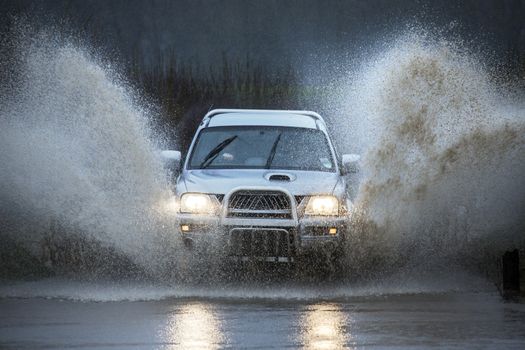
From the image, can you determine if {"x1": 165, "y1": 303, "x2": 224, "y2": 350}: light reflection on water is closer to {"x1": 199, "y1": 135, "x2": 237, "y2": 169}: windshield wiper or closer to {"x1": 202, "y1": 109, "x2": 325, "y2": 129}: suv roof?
{"x1": 199, "y1": 135, "x2": 237, "y2": 169}: windshield wiper

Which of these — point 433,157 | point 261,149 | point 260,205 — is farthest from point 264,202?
point 433,157

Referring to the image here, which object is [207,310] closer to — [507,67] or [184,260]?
[184,260]

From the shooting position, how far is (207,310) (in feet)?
43.1

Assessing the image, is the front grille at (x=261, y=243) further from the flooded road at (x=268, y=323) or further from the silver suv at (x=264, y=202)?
the flooded road at (x=268, y=323)

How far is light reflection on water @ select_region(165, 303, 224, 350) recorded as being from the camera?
10906mm

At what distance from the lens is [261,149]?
17.0 meters

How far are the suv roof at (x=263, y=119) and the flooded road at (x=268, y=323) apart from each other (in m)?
3.70

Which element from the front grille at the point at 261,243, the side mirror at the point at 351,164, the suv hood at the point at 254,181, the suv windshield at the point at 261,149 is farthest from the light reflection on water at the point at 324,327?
the suv windshield at the point at 261,149

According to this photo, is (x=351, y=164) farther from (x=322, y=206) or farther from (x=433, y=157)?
(x=433, y=157)

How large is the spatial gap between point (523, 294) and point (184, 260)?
135 inches

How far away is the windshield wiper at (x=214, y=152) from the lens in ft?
55.1

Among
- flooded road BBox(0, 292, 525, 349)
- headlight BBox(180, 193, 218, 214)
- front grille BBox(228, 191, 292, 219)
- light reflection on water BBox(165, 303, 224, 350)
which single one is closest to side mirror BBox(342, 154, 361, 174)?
front grille BBox(228, 191, 292, 219)

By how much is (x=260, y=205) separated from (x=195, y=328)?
3.77m

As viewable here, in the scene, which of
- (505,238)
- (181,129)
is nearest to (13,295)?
(505,238)
